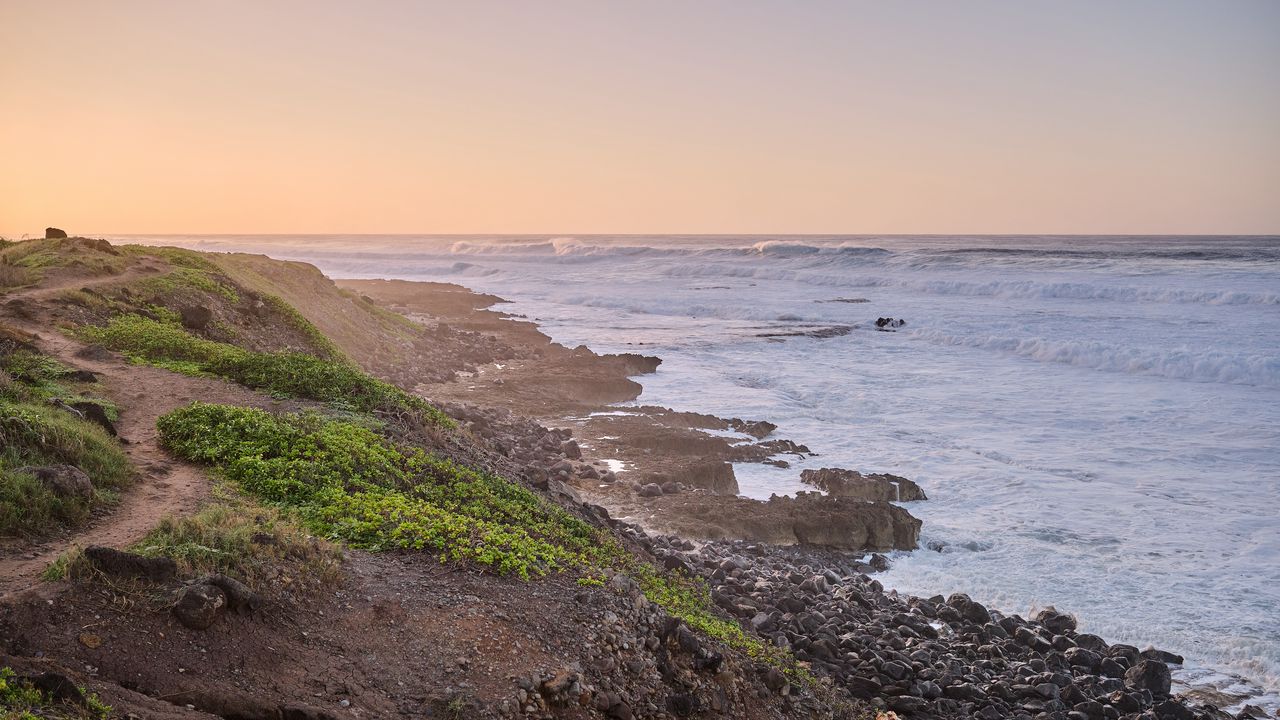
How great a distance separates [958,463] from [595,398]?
30.8ft

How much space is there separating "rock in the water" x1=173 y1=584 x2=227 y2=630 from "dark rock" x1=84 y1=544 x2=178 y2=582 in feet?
1.18

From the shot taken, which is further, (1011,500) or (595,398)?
(595,398)

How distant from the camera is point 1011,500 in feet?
46.3

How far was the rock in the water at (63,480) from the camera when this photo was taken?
7012 millimetres

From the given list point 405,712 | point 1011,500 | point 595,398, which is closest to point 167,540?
point 405,712

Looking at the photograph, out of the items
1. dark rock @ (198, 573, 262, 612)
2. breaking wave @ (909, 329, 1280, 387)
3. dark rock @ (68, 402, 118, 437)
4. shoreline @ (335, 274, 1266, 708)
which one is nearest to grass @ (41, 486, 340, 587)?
dark rock @ (198, 573, 262, 612)

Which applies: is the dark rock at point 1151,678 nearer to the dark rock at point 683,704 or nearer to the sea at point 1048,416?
the sea at point 1048,416

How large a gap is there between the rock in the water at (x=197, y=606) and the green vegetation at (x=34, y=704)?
116cm

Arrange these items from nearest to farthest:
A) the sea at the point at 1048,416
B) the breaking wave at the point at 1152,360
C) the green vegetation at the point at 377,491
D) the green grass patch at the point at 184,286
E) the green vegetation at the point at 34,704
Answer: the green vegetation at the point at 34,704 → the green vegetation at the point at 377,491 → the sea at the point at 1048,416 → the green grass patch at the point at 184,286 → the breaking wave at the point at 1152,360

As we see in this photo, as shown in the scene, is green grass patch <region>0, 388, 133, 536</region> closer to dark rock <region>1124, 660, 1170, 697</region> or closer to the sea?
the sea

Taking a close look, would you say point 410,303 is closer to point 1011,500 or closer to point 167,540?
point 1011,500

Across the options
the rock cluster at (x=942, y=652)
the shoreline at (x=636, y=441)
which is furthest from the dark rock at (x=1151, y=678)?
the shoreline at (x=636, y=441)

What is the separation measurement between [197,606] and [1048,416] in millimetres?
19887

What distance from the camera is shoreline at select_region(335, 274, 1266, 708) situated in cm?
1240
